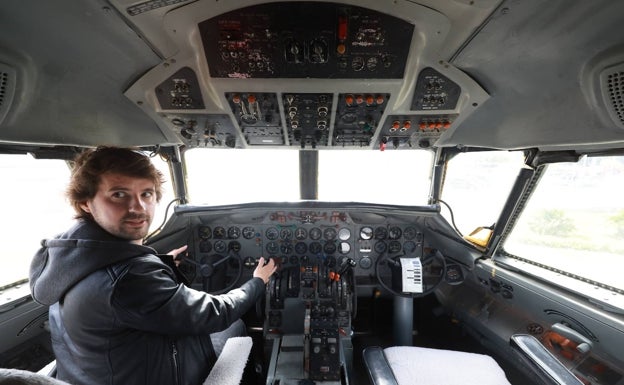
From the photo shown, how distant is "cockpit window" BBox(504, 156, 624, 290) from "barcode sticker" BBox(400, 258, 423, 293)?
0.94m

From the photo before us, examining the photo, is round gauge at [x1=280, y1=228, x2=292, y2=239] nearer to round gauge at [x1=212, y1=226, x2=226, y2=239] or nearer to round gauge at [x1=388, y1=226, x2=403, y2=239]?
round gauge at [x1=212, y1=226, x2=226, y2=239]

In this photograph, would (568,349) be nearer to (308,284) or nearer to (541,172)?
(541,172)

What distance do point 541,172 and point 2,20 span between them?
333 centimetres

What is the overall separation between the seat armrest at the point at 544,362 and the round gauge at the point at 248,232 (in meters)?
2.42

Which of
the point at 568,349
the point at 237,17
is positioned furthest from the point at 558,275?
the point at 237,17

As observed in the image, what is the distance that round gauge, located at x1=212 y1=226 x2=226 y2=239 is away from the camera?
3051mm

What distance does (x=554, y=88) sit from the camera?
1396 mm

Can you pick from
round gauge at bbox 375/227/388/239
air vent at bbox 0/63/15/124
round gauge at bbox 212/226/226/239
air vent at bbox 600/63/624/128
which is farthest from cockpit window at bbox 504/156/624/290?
air vent at bbox 0/63/15/124

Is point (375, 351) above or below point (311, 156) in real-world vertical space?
below

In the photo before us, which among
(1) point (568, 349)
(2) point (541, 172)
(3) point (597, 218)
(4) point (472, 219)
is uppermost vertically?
(2) point (541, 172)

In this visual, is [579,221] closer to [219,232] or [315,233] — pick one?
[315,233]

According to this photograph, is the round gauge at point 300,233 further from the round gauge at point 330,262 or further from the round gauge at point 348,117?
the round gauge at point 348,117

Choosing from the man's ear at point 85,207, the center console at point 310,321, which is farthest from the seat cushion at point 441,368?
the man's ear at point 85,207

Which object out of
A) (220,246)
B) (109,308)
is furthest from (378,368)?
(220,246)
